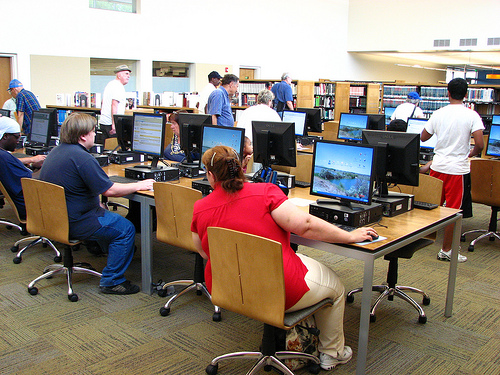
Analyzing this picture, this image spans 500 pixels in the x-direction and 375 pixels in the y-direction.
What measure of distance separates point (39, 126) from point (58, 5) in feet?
15.8

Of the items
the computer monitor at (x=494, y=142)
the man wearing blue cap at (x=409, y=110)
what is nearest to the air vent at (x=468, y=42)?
the man wearing blue cap at (x=409, y=110)

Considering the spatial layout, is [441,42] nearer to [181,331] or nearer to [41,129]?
[41,129]

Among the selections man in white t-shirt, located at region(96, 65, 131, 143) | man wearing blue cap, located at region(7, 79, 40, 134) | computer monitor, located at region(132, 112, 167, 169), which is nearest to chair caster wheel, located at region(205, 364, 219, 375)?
computer monitor, located at region(132, 112, 167, 169)

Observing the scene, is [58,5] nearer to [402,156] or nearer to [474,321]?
[402,156]

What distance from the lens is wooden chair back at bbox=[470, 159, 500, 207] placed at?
4527 millimetres

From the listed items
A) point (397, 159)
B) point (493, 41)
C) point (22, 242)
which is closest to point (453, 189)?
point (397, 159)

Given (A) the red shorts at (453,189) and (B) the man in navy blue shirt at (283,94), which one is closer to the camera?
(A) the red shorts at (453,189)

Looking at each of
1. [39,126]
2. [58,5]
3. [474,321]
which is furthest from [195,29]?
[474,321]

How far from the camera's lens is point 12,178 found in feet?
13.2

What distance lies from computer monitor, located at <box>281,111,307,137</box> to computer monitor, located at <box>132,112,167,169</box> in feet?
10.4

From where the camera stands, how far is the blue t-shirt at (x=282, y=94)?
29.8 ft

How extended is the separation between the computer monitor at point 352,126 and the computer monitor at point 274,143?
3.54 m

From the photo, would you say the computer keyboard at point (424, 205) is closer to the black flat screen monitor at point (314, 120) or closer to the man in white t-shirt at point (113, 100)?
the black flat screen monitor at point (314, 120)

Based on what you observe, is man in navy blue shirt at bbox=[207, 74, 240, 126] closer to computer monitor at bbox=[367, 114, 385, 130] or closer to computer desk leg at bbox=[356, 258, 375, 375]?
computer monitor at bbox=[367, 114, 385, 130]
